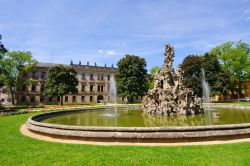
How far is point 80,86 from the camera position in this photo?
261 ft

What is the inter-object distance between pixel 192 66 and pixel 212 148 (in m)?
54.2

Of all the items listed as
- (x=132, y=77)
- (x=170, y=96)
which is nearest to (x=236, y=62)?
(x=132, y=77)

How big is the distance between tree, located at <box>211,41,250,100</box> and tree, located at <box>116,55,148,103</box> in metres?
25.3

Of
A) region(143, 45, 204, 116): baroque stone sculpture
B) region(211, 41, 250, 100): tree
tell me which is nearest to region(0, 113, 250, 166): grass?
region(143, 45, 204, 116): baroque stone sculpture

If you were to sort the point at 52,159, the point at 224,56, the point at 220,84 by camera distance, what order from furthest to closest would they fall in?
the point at 224,56 → the point at 220,84 → the point at 52,159

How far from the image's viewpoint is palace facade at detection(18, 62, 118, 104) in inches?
2810

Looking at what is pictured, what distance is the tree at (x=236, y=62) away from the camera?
6588cm

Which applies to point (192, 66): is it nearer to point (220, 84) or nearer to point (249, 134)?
point (220, 84)

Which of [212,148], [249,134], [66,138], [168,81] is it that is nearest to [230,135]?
[249,134]

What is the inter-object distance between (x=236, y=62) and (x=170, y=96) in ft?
164

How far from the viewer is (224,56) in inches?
2672

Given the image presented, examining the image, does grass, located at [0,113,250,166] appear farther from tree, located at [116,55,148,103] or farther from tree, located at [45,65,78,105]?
tree, located at [116,55,148,103]

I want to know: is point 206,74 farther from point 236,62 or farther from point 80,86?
point 80,86

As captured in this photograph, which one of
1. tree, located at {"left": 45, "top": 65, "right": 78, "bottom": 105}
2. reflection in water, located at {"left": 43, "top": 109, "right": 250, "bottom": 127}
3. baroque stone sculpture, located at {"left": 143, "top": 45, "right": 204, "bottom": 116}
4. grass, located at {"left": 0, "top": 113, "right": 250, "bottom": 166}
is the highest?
tree, located at {"left": 45, "top": 65, "right": 78, "bottom": 105}
